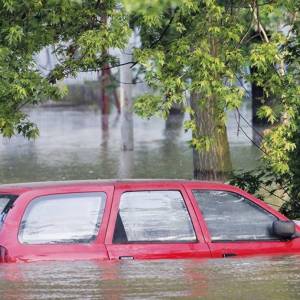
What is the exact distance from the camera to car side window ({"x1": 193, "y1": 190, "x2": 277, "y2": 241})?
8.80 metres

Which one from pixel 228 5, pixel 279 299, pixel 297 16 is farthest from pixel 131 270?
pixel 297 16

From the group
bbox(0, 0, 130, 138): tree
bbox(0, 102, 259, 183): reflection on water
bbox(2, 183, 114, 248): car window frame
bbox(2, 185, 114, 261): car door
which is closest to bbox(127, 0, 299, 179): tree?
bbox(0, 0, 130, 138): tree

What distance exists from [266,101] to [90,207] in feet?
15.5

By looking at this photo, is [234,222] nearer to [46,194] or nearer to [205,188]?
[205,188]

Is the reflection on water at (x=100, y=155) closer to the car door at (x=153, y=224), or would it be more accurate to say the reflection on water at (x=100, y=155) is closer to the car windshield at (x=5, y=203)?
the car door at (x=153, y=224)

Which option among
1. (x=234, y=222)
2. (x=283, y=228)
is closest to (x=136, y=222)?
(x=234, y=222)

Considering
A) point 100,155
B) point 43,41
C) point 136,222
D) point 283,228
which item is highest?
point 43,41

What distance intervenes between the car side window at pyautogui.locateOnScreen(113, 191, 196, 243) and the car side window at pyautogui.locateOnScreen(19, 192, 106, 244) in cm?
21

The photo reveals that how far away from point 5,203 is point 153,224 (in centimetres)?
123

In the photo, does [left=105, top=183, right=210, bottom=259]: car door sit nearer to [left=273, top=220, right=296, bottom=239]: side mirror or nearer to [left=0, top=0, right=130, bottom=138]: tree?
[left=273, top=220, right=296, bottom=239]: side mirror

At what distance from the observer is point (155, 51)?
37.5 feet

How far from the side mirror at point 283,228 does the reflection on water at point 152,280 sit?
0.27 metres

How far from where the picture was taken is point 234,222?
8.90 meters

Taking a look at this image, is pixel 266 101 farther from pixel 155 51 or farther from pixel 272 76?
pixel 155 51
